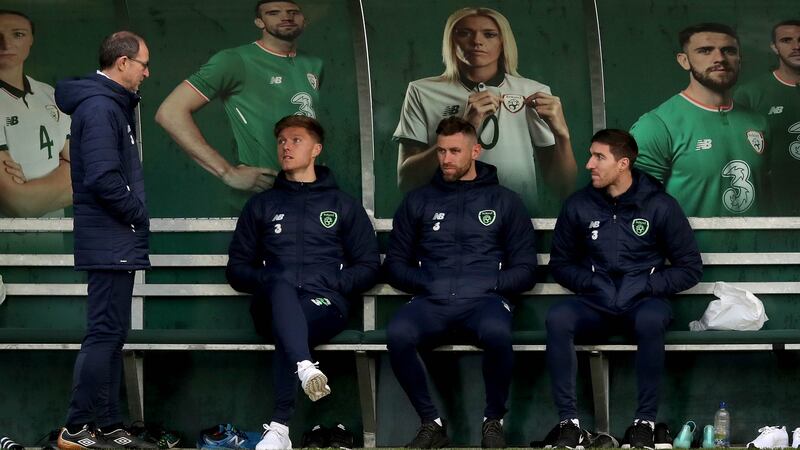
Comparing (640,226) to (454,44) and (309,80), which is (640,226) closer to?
(454,44)

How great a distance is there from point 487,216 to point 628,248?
833 mm

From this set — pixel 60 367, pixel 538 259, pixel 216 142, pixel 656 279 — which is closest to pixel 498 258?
pixel 538 259

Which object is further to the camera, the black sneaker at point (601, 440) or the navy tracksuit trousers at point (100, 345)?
the black sneaker at point (601, 440)

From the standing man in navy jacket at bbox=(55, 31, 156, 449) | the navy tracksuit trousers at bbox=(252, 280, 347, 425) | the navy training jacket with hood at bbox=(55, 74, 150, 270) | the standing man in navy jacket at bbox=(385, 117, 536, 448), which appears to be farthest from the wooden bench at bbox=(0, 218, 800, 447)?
the navy training jacket with hood at bbox=(55, 74, 150, 270)

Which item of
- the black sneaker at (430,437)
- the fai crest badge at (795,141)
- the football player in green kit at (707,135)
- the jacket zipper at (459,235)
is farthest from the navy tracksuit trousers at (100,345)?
the fai crest badge at (795,141)

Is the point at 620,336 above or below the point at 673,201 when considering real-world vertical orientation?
below

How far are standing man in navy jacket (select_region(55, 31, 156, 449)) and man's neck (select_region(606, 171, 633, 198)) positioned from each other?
8.85 feet

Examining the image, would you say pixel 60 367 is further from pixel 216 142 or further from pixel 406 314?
pixel 406 314

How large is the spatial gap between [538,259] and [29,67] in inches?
132

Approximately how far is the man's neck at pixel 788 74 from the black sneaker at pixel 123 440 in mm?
4257

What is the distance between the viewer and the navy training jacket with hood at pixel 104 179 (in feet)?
23.8

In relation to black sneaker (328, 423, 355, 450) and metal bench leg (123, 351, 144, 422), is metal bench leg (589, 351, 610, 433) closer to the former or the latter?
black sneaker (328, 423, 355, 450)

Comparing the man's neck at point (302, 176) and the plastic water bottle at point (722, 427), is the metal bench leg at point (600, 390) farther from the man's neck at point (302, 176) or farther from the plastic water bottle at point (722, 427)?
the man's neck at point (302, 176)

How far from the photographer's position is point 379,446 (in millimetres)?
8781
